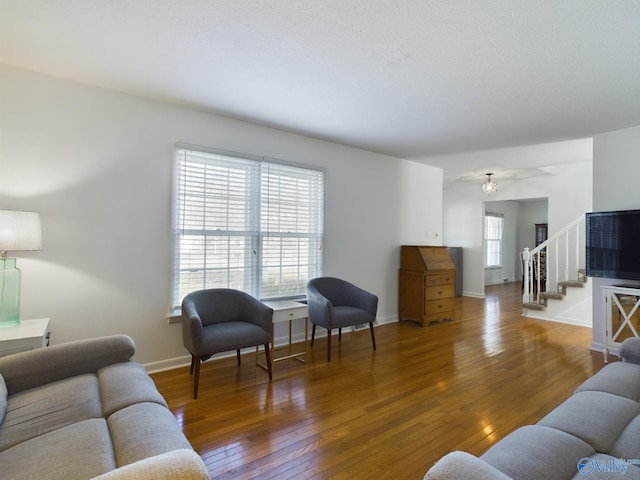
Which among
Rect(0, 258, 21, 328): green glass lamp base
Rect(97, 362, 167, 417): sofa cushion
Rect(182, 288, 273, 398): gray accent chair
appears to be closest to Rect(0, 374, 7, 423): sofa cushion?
Rect(97, 362, 167, 417): sofa cushion

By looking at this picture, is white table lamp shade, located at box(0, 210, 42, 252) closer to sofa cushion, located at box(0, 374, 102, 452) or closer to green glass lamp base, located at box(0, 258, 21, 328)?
green glass lamp base, located at box(0, 258, 21, 328)

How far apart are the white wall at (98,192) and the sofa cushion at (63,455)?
1746 millimetres

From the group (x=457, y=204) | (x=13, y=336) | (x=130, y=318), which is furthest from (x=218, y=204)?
(x=457, y=204)

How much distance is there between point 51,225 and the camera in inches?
107

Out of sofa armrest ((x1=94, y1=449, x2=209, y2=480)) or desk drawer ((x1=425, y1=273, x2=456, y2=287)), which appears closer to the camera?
sofa armrest ((x1=94, y1=449, x2=209, y2=480))

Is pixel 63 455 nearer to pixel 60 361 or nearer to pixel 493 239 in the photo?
pixel 60 361

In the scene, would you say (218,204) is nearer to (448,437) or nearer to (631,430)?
(448,437)

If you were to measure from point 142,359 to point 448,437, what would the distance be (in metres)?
2.68

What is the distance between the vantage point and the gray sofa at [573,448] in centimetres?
98

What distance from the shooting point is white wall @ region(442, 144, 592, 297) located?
6.35m

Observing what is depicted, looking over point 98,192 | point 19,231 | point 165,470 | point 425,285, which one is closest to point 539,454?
point 165,470

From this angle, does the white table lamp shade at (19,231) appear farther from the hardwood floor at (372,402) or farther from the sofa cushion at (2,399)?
the hardwood floor at (372,402)

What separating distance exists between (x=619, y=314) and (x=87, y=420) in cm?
483

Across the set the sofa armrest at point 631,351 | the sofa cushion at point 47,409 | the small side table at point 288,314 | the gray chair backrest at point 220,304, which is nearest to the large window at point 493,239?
the small side table at point 288,314
